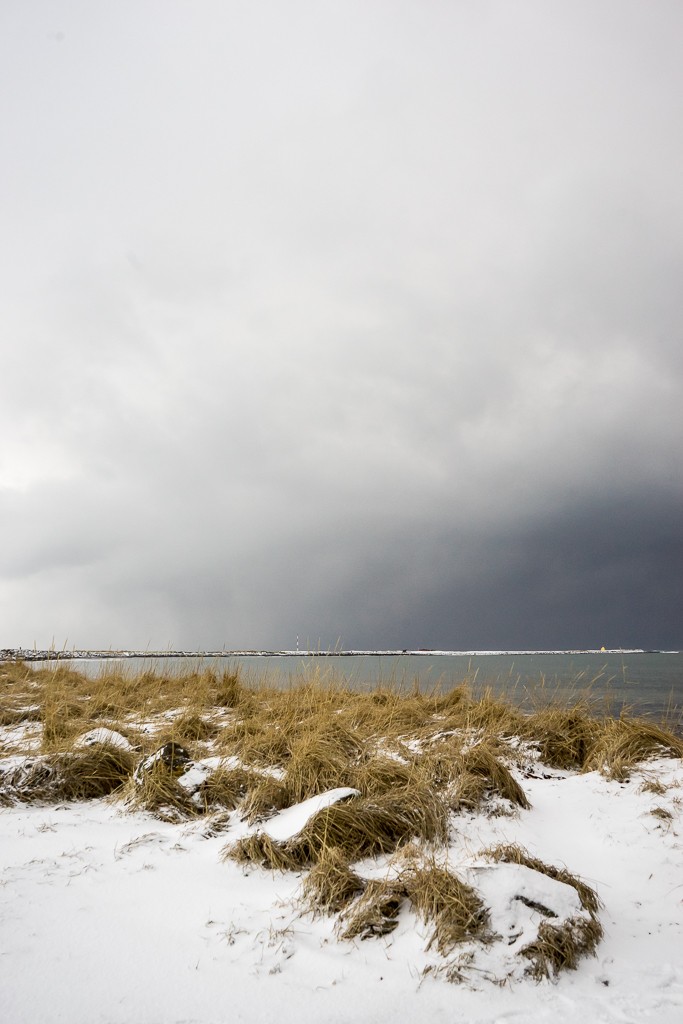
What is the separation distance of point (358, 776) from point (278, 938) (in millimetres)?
1413

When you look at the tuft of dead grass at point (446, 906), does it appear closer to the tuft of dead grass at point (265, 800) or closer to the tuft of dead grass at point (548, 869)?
the tuft of dead grass at point (548, 869)

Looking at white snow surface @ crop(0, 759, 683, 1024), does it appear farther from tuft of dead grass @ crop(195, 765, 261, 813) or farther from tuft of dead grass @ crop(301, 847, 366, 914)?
tuft of dead grass @ crop(195, 765, 261, 813)

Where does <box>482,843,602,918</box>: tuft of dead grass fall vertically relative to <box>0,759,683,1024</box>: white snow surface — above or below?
above

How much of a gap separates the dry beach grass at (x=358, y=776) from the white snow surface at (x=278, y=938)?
91mm

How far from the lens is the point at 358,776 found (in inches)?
151

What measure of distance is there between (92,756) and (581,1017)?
A: 372 centimetres

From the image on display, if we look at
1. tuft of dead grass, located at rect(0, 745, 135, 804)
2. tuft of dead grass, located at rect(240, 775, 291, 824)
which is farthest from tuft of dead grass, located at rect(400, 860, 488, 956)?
tuft of dead grass, located at rect(0, 745, 135, 804)

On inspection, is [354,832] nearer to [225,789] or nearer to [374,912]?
[374,912]

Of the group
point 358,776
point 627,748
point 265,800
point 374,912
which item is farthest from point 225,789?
point 627,748

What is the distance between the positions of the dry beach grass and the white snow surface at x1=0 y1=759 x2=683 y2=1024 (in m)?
0.09

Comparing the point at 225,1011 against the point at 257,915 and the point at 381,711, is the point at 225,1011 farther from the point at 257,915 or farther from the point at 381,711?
the point at 381,711

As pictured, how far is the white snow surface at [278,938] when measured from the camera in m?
2.07

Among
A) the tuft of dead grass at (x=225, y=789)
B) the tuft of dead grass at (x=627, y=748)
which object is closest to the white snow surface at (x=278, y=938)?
the tuft of dead grass at (x=225, y=789)

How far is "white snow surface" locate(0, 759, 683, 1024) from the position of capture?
6.79 feet
